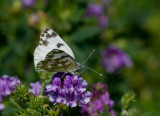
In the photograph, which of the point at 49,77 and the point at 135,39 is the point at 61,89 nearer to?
the point at 49,77

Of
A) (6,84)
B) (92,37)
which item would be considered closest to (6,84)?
(6,84)

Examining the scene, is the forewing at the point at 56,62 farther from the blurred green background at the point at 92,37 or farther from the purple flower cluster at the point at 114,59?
the purple flower cluster at the point at 114,59

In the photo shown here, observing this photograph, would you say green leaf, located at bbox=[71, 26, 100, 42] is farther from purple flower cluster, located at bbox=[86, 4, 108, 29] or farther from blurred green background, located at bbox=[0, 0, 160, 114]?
purple flower cluster, located at bbox=[86, 4, 108, 29]

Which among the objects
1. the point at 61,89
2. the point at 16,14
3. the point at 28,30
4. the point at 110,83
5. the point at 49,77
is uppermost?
the point at 16,14

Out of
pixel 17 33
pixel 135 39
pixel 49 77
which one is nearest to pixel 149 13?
pixel 135 39

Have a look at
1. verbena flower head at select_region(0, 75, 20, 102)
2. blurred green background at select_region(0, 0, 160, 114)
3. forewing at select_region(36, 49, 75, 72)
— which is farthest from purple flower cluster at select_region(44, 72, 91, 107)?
blurred green background at select_region(0, 0, 160, 114)

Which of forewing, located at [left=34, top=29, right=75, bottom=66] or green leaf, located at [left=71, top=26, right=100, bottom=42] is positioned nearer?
forewing, located at [left=34, top=29, right=75, bottom=66]

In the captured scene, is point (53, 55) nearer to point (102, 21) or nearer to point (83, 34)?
point (83, 34)
